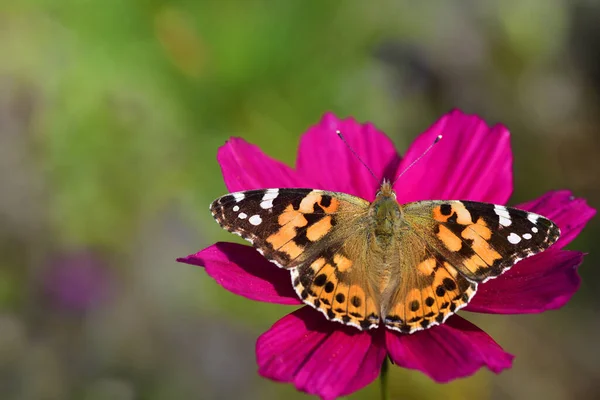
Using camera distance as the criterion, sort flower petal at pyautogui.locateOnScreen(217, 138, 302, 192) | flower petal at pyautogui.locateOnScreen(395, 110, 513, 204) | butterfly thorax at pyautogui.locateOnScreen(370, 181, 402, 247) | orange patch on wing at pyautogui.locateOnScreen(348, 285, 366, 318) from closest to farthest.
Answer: orange patch on wing at pyautogui.locateOnScreen(348, 285, 366, 318)
butterfly thorax at pyautogui.locateOnScreen(370, 181, 402, 247)
flower petal at pyautogui.locateOnScreen(217, 138, 302, 192)
flower petal at pyautogui.locateOnScreen(395, 110, 513, 204)

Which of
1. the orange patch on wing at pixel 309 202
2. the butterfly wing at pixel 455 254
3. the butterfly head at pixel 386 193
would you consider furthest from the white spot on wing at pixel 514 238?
the orange patch on wing at pixel 309 202

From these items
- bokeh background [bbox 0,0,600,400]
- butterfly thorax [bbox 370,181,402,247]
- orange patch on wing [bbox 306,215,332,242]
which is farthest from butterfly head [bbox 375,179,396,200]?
bokeh background [bbox 0,0,600,400]

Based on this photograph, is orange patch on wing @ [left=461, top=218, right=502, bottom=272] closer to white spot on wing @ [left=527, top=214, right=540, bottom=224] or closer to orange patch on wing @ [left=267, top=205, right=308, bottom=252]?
white spot on wing @ [left=527, top=214, right=540, bottom=224]

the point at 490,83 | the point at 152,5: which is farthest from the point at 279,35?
the point at 490,83

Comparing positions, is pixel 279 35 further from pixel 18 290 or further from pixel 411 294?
pixel 411 294

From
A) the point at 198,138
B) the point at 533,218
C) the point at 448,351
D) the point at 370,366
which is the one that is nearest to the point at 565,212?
the point at 533,218

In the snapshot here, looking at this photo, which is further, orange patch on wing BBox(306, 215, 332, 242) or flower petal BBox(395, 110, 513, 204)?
flower petal BBox(395, 110, 513, 204)

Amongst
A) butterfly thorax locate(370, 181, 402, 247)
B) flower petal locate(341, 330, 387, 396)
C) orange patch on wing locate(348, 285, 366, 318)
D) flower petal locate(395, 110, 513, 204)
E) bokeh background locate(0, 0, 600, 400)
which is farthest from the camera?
bokeh background locate(0, 0, 600, 400)
